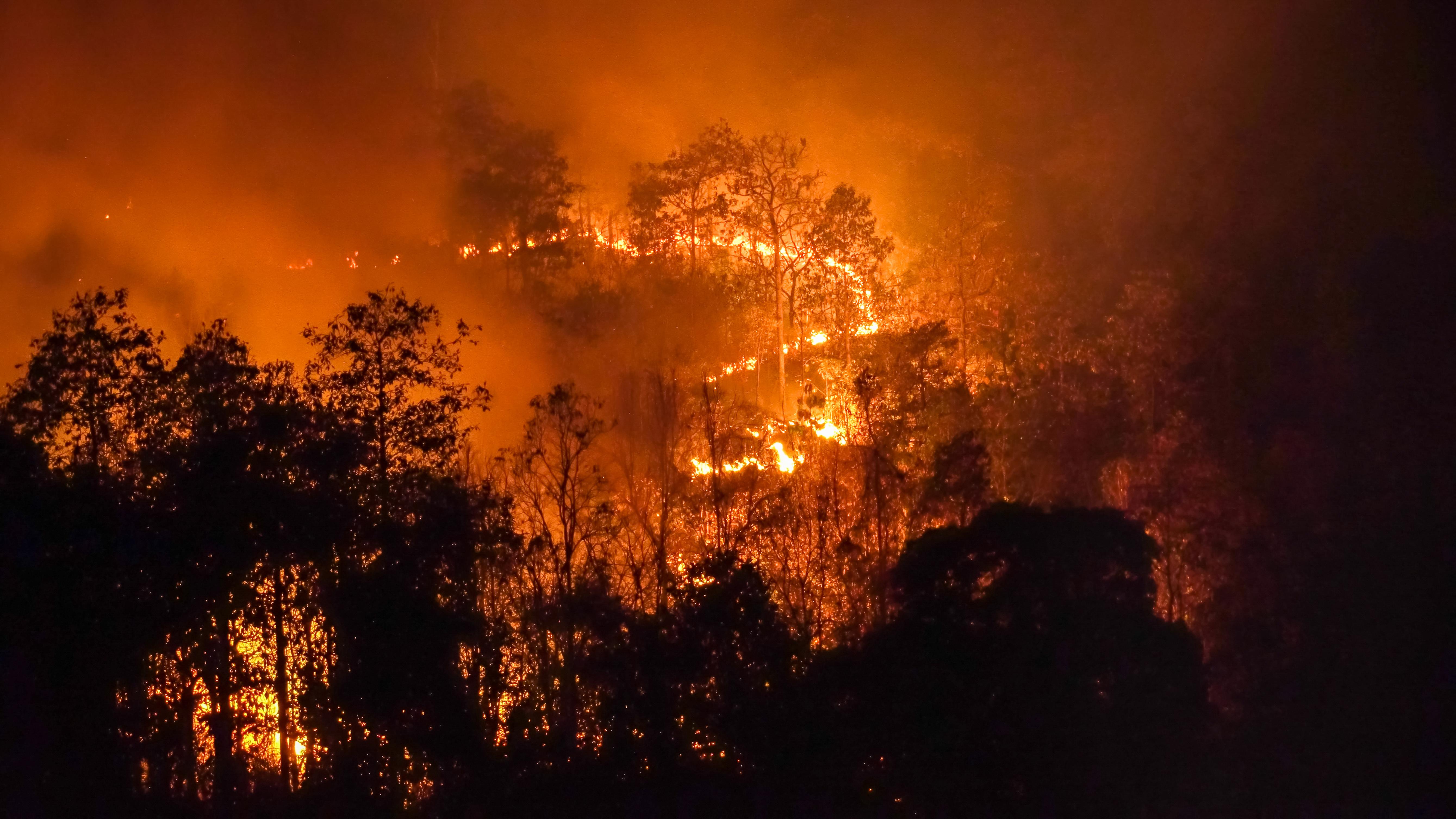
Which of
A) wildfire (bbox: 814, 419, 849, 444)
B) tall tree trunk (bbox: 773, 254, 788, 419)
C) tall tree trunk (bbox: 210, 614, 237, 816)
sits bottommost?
tall tree trunk (bbox: 210, 614, 237, 816)

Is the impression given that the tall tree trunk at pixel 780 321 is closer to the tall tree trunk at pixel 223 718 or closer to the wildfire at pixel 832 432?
the wildfire at pixel 832 432

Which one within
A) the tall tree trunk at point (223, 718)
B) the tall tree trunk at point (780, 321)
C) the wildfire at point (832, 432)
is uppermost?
the tall tree trunk at point (780, 321)

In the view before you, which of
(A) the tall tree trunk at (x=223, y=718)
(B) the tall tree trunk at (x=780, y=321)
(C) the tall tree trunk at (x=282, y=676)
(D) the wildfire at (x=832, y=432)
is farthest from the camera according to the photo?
(B) the tall tree trunk at (x=780, y=321)

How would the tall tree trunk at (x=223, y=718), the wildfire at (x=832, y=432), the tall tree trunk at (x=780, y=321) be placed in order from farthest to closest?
the tall tree trunk at (x=780, y=321), the wildfire at (x=832, y=432), the tall tree trunk at (x=223, y=718)

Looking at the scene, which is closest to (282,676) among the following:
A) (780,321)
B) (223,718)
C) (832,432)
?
(223,718)

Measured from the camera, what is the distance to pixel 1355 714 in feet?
79.9

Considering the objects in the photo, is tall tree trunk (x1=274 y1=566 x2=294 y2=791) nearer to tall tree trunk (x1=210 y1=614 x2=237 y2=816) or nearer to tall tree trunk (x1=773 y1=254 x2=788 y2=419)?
tall tree trunk (x1=210 y1=614 x2=237 y2=816)

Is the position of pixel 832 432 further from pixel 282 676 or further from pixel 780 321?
pixel 282 676

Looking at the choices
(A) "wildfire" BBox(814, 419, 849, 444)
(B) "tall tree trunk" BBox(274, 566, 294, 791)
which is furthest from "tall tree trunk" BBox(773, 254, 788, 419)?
(B) "tall tree trunk" BBox(274, 566, 294, 791)

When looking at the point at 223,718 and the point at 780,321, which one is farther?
the point at 780,321

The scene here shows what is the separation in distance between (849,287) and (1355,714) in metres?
15.6

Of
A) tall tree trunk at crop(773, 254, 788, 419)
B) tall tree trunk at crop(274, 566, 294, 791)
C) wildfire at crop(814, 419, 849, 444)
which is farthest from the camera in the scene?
tall tree trunk at crop(773, 254, 788, 419)

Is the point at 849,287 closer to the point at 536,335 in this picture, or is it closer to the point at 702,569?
the point at 536,335

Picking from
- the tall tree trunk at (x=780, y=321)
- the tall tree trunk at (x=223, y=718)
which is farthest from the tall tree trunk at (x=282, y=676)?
the tall tree trunk at (x=780, y=321)
